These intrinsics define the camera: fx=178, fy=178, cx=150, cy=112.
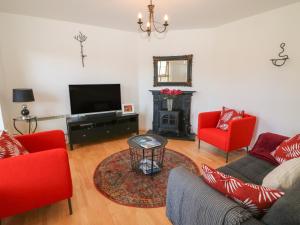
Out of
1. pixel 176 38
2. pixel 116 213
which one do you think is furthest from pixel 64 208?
pixel 176 38

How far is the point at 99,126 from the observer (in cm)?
376

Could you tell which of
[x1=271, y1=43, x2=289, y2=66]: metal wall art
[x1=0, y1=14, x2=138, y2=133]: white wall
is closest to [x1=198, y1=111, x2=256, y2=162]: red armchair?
[x1=271, y1=43, x2=289, y2=66]: metal wall art

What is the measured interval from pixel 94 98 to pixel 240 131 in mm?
2903

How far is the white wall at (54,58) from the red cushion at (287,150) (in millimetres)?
3390

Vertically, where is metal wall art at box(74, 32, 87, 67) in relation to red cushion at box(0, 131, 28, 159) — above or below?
above

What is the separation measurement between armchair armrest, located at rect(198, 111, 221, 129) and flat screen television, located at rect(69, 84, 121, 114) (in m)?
1.86

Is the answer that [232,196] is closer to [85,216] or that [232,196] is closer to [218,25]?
[85,216]

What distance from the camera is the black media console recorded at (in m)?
3.51

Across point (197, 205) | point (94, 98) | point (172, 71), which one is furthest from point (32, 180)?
point (172, 71)

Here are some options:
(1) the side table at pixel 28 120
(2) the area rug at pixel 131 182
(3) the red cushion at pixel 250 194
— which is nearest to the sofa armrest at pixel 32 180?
(2) the area rug at pixel 131 182

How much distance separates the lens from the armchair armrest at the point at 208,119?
340cm

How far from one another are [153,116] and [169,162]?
1729mm

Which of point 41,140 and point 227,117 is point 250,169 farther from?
point 41,140

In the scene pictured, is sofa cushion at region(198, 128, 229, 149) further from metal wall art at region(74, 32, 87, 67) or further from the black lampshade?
the black lampshade
